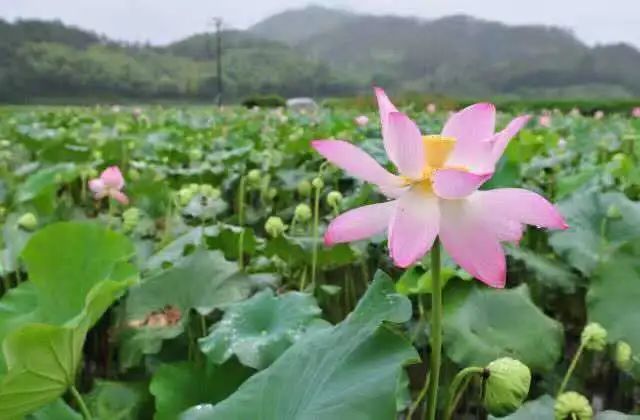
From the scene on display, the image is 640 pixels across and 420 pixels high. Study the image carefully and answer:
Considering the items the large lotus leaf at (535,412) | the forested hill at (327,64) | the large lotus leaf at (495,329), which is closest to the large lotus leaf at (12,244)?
the large lotus leaf at (495,329)

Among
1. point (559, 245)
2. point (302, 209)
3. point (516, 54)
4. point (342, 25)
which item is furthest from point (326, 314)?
point (342, 25)

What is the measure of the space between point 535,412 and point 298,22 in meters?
120

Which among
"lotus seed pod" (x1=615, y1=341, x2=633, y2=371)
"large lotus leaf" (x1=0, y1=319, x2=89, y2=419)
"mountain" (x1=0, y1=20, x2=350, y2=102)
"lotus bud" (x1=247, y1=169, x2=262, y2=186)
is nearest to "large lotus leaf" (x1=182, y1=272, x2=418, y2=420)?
"large lotus leaf" (x1=0, y1=319, x2=89, y2=419)

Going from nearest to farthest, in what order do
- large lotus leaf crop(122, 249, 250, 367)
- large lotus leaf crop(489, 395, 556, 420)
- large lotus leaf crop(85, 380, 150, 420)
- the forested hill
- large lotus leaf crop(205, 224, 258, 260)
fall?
large lotus leaf crop(489, 395, 556, 420) → large lotus leaf crop(85, 380, 150, 420) → large lotus leaf crop(122, 249, 250, 367) → large lotus leaf crop(205, 224, 258, 260) → the forested hill

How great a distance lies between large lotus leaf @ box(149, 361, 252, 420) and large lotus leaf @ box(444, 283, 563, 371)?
0.25 meters

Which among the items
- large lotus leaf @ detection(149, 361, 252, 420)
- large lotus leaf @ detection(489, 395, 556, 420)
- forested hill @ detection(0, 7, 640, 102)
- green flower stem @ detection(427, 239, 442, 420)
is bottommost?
forested hill @ detection(0, 7, 640, 102)

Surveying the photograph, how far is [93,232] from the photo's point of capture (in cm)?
94

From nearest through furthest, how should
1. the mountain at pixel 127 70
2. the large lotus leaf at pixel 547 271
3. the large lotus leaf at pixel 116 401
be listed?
1. the large lotus leaf at pixel 116 401
2. the large lotus leaf at pixel 547 271
3. the mountain at pixel 127 70

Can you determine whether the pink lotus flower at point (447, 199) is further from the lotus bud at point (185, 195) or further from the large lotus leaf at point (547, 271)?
the lotus bud at point (185, 195)

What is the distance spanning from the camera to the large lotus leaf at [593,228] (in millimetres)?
1229

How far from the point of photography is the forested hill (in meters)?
30.8

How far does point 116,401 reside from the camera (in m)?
0.90

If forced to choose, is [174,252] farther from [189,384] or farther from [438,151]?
[438,151]

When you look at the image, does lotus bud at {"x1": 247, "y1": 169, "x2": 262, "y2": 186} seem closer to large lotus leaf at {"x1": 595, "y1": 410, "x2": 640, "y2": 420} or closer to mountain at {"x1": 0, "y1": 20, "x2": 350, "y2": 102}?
large lotus leaf at {"x1": 595, "y1": 410, "x2": 640, "y2": 420}
